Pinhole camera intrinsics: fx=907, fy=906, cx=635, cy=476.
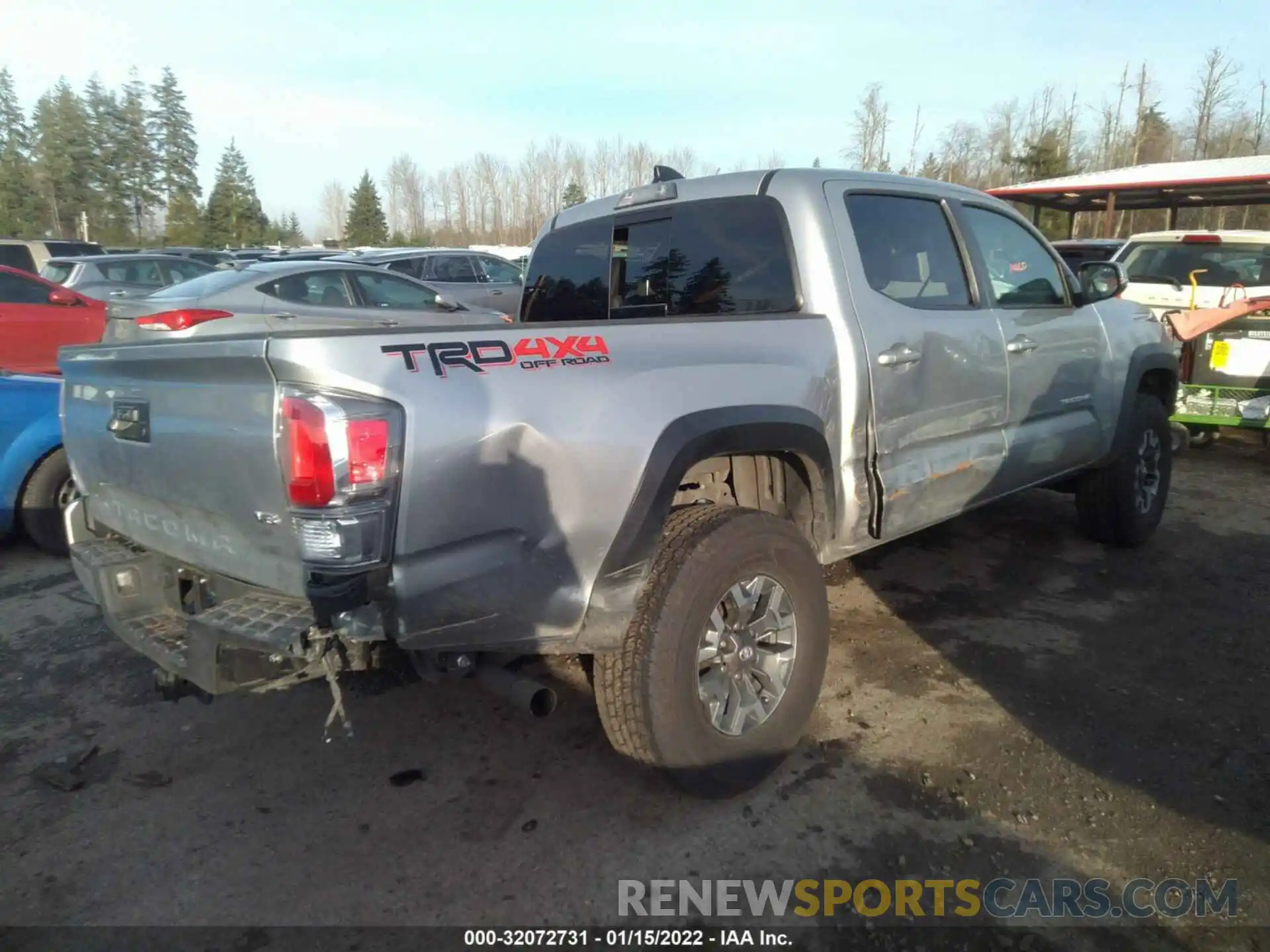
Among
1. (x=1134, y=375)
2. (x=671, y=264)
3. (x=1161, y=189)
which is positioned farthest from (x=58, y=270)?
(x=1161, y=189)

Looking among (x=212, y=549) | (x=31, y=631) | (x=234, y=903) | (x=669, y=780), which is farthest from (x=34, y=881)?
(x=31, y=631)

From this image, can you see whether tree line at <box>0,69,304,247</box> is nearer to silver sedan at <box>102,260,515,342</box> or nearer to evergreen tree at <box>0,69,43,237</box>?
evergreen tree at <box>0,69,43,237</box>

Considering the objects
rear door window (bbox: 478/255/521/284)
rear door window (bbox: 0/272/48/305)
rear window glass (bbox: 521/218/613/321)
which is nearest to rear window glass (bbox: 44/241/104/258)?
rear door window (bbox: 478/255/521/284)

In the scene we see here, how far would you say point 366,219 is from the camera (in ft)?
198

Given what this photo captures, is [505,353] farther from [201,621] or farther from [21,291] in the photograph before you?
[21,291]

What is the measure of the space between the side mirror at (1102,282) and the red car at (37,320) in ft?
32.6

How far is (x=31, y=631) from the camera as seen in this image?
178 inches

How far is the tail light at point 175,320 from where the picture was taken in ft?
27.3

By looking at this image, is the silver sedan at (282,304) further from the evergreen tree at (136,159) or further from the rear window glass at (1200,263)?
the evergreen tree at (136,159)

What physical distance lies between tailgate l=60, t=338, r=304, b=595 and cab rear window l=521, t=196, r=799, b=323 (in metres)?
1.58

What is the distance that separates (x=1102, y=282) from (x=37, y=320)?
10558 millimetres

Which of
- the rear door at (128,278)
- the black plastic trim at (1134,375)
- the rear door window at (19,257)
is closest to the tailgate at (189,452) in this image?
the black plastic trim at (1134,375)

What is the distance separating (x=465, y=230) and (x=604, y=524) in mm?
70655

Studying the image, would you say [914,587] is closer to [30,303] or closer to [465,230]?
[30,303]
